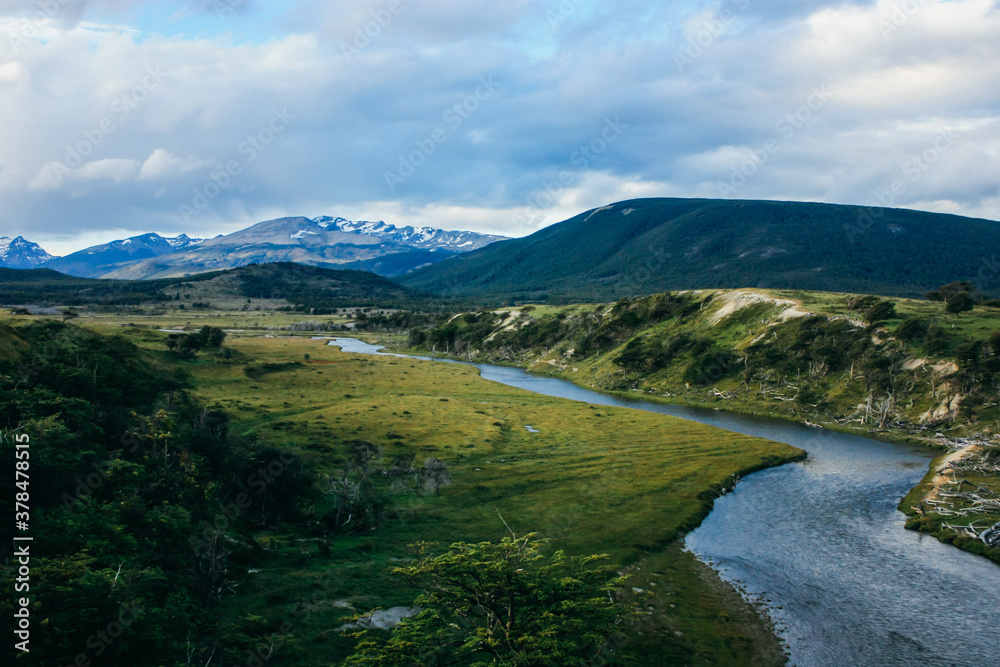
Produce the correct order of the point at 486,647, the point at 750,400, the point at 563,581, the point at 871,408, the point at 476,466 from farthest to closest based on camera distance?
the point at 750,400 → the point at 871,408 → the point at 476,466 → the point at 563,581 → the point at 486,647

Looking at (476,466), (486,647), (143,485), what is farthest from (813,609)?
→ (143,485)

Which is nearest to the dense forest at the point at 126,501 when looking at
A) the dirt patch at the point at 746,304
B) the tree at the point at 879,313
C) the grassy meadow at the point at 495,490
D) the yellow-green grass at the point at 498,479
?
the grassy meadow at the point at 495,490

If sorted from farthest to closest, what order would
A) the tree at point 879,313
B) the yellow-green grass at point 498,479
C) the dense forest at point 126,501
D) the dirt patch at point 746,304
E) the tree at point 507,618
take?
the dirt patch at point 746,304
the tree at point 879,313
the yellow-green grass at point 498,479
the tree at point 507,618
the dense forest at point 126,501

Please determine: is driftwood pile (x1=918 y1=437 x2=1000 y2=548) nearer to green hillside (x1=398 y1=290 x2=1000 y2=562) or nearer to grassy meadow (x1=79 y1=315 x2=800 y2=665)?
green hillside (x1=398 y1=290 x2=1000 y2=562)

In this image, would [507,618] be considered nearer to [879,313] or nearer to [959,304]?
[879,313]

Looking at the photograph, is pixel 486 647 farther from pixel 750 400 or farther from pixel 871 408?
pixel 750 400

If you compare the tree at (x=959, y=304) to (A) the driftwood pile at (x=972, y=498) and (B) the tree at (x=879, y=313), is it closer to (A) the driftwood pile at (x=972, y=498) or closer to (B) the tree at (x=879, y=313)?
(B) the tree at (x=879, y=313)

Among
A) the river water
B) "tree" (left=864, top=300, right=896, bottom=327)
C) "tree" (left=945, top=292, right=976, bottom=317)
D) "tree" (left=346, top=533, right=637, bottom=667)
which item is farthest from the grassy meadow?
"tree" (left=945, top=292, right=976, bottom=317)
